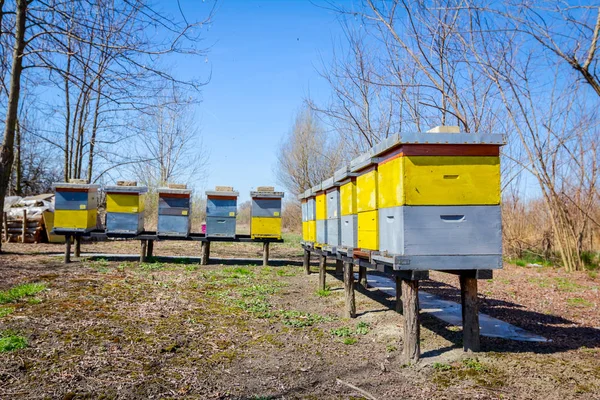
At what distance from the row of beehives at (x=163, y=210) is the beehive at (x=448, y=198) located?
839cm

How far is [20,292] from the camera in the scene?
670cm

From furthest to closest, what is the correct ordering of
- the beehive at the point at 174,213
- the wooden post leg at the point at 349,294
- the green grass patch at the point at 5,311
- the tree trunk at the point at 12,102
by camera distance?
the beehive at the point at 174,213
the tree trunk at the point at 12,102
the wooden post leg at the point at 349,294
the green grass patch at the point at 5,311

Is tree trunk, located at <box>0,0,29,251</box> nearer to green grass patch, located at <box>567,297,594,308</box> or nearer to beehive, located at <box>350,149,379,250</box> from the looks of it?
beehive, located at <box>350,149,379,250</box>

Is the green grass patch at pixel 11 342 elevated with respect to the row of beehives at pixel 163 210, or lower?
lower

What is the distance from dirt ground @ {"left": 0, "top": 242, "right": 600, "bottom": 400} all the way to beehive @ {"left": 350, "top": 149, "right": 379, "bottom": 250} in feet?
4.32

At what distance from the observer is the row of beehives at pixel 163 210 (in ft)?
38.2

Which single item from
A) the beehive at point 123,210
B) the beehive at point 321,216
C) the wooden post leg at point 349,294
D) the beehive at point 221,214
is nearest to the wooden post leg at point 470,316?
the wooden post leg at point 349,294

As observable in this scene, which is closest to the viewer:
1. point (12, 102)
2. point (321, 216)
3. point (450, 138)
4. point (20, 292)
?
point (450, 138)

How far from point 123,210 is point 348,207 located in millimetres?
7701

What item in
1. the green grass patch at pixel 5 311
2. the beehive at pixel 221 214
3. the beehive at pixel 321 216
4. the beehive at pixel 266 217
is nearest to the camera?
the green grass patch at pixel 5 311

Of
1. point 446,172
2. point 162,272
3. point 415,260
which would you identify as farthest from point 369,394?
point 162,272

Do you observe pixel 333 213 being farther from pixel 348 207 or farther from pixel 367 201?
pixel 367 201

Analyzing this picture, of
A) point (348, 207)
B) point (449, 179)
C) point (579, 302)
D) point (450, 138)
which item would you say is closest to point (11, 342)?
point (348, 207)

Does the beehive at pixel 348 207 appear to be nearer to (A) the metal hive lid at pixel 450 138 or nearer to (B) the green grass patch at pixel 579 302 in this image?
(A) the metal hive lid at pixel 450 138
